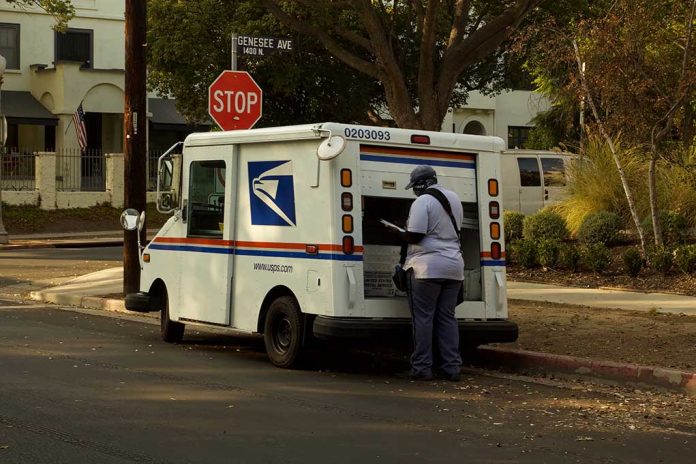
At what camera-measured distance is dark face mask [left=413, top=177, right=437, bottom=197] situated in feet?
35.7

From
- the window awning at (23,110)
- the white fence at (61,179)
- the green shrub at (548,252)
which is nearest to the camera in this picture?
the green shrub at (548,252)

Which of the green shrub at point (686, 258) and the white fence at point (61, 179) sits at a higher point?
the white fence at point (61, 179)

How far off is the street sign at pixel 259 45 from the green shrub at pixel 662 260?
6047 millimetres

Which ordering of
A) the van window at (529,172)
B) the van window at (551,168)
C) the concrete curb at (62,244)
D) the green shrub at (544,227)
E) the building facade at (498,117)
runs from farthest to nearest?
the building facade at (498,117), the concrete curb at (62,244), the van window at (529,172), the van window at (551,168), the green shrub at (544,227)

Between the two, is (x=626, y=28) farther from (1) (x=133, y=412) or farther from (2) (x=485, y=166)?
(1) (x=133, y=412)

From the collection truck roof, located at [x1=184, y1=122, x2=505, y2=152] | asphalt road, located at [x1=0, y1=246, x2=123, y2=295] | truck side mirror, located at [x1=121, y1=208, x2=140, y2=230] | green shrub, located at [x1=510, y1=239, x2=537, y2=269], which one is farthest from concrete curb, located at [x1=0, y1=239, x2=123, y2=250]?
truck roof, located at [x1=184, y1=122, x2=505, y2=152]

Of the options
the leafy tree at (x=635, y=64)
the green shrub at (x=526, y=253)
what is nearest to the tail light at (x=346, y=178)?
the leafy tree at (x=635, y=64)

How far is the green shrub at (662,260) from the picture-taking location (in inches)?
684

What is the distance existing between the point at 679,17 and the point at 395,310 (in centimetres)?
954

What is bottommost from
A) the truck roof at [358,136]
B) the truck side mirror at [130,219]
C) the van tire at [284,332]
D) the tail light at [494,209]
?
the van tire at [284,332]

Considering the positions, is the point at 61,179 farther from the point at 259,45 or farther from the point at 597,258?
the point at 597,258

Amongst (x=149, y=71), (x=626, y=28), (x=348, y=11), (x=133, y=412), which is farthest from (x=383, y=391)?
(x=149, y=71)

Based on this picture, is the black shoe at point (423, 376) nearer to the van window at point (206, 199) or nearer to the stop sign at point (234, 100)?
the van window at point (206, 199)

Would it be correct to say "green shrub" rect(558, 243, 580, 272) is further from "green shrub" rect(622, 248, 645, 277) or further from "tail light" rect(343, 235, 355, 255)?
"tail light" rect(343, 235, 355, 255)
